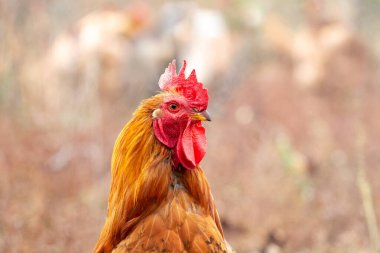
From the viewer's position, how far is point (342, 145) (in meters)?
8.68

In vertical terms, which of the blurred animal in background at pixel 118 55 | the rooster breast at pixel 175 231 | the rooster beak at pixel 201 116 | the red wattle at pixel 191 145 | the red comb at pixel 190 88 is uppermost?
the blurred animal in background at pixel 118 55

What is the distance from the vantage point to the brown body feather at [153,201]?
3010 mm

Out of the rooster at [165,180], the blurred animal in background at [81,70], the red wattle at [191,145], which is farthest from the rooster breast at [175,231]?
the blurred animal in background at [81,70]

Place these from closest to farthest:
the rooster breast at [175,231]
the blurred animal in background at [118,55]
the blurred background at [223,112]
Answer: the rooster breast at [175,231], the blurred background at [223,112], the blurred animal in background at [118,55]

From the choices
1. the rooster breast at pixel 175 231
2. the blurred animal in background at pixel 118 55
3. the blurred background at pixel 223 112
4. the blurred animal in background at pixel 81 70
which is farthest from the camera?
the blurred animal in background at pixel 118 55

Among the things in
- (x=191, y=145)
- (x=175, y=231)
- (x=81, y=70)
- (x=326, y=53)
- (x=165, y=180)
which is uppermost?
(x=81, y=70)

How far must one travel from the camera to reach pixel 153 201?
307cm

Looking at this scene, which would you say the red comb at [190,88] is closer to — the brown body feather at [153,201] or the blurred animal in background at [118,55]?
the brown body feather at [153,201]

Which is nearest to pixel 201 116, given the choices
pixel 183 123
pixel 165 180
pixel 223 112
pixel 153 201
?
pixel 183 123

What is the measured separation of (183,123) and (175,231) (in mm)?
542

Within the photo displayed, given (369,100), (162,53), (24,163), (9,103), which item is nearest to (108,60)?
(162,53)

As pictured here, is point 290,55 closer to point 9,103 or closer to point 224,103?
point 224,103

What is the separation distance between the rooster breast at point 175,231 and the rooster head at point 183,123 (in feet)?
0.65

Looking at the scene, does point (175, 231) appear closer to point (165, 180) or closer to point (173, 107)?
point (165, 180)
